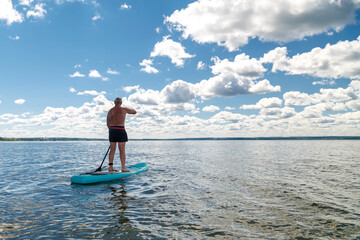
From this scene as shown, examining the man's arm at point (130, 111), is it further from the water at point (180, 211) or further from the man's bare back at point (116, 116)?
the water at point (180, 211)

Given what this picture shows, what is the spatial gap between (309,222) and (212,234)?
10.5ft

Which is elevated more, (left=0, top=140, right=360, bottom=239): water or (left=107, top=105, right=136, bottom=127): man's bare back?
(left=107, top=105, right=136, bottom=127): man's bare back

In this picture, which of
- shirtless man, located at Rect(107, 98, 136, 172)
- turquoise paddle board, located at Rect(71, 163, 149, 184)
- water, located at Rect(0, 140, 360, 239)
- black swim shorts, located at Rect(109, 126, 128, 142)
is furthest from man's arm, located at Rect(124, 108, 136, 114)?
water, located at Rect(0, 140, 360, 239)

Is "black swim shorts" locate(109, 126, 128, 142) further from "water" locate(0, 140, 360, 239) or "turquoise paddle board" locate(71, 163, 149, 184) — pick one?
"water" locate(0, 140, 360, 239)

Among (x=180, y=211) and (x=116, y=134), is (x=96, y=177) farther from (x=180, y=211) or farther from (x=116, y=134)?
(x=180, y=211)

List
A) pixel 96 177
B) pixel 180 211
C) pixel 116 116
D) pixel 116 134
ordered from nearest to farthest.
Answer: pixel 180 211
pixel 96 177
pixel 116 116
pixel 116 134

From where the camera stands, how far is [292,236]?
553cm

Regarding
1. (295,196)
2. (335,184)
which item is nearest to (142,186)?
(295,196)

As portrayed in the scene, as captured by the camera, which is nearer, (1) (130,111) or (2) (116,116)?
(2) (116,116)

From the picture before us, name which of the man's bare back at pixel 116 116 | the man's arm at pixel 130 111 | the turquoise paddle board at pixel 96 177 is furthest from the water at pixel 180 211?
the man's arm at pixel 130 111

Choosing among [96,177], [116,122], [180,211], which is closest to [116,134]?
[116,122]

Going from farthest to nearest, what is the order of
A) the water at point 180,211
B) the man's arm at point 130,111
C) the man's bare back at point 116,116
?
1. the man's arm at point 130,111
2. the man's bare back at point 116,116
3. the water at point 180,211

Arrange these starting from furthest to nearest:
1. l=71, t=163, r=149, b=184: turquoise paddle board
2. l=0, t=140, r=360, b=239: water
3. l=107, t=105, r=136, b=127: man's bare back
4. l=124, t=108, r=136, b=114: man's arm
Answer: l=124, t=108, r=136, b=114: man's arm < l=107, t=105, r=136, b=127: man's bare back < l=71, t=163, r=149, b=184: turquoise paddle board < l=0, t=140, r=360, b=239: water

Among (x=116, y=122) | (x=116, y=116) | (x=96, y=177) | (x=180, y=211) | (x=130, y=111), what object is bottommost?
(x=180, y=211)
